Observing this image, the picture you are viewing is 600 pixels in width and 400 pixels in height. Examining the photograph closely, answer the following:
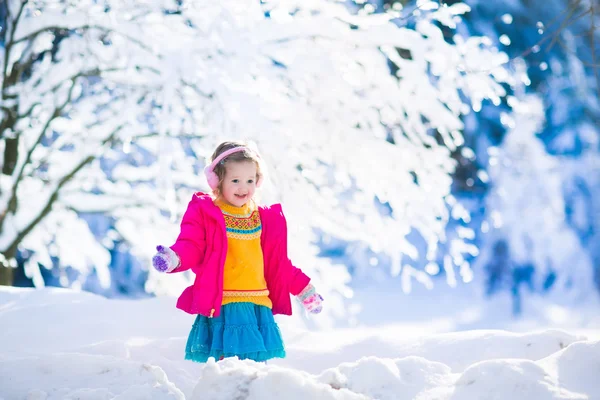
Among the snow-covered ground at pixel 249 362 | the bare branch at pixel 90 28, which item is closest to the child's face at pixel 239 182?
the snow-covered ground at pixel 249 362

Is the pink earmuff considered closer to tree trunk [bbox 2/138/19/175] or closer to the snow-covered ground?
the snow-covered ground

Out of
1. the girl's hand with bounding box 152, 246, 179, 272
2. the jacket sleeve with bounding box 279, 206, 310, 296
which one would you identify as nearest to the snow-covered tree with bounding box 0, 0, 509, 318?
the jacket sleeve with bounding box 279, 206, 310, 296

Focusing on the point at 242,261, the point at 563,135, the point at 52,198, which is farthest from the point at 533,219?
the point at 242,261

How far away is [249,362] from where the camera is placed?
224 centimetres

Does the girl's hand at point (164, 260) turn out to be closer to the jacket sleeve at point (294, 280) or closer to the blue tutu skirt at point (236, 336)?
the blue tutu skirt at point (236, 336)

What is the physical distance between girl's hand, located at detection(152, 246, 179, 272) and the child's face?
0.40m

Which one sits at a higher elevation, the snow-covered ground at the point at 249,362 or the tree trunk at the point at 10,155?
the tree trunk at the point at 10,155

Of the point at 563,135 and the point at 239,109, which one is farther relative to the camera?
the point at 563,135

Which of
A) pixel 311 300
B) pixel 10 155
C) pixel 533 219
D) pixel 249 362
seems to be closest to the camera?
pixel 249 362

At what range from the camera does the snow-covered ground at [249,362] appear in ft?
6.77

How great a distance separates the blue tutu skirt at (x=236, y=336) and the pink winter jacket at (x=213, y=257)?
89mm

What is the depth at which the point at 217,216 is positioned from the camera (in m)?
2.83

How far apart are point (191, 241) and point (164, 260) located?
0.77 feet

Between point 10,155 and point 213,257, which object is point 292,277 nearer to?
point 213,257
